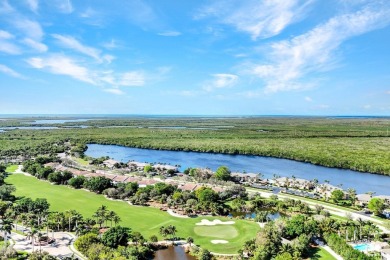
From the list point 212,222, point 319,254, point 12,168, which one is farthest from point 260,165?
point 12,168

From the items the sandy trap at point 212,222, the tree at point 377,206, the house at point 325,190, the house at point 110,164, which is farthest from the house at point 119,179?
the tree at point 377,206

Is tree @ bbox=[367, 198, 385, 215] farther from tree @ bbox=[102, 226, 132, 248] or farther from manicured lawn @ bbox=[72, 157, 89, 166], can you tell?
manicured lawn @ bbox=[72, 157, 89, 166]

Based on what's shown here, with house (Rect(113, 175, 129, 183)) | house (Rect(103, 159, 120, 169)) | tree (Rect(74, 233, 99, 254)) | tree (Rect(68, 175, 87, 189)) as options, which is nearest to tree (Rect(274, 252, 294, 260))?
tree (Rect(74, 233, 99, 254))

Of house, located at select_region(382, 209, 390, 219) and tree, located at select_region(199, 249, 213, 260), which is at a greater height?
tree, located at select_region(199, 249, 213, 260)

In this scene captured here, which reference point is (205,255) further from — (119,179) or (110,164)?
(110,164)

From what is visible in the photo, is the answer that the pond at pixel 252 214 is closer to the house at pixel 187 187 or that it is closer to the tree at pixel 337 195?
the house at pixel 187 187
